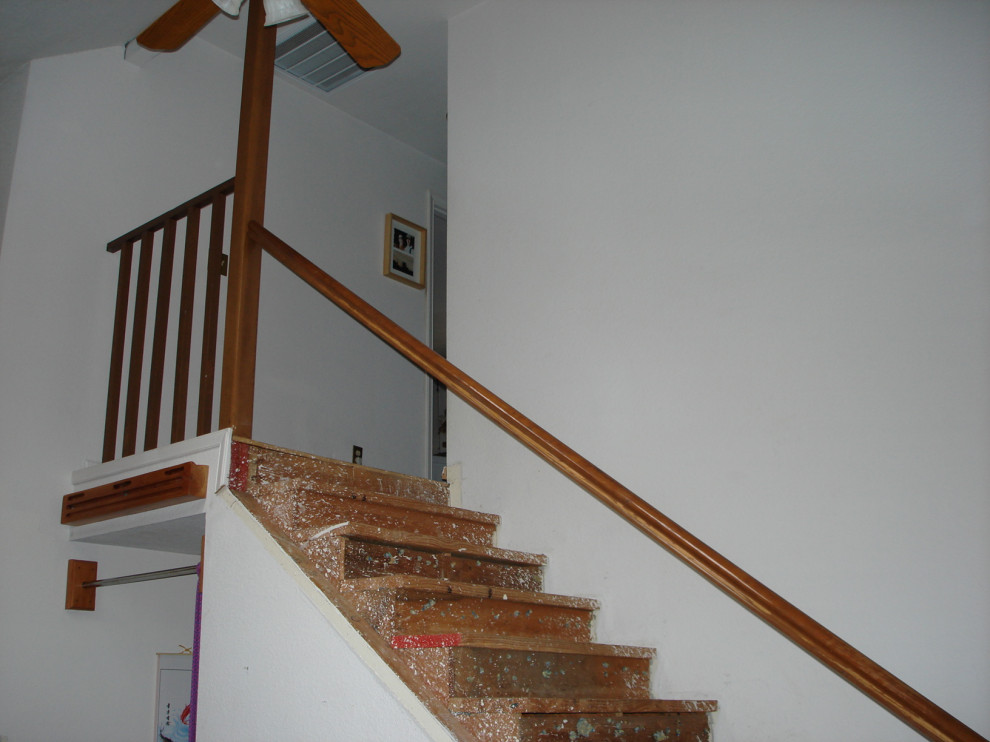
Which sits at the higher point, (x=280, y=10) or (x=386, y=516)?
(x=280, y=10)

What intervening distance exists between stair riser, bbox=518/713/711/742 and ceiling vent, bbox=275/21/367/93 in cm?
309

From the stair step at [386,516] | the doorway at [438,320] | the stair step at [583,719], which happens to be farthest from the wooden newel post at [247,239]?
the doorway at [438,320]

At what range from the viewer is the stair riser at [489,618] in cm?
201

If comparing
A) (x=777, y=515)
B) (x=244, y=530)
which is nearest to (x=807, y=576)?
(x=777, y=515)

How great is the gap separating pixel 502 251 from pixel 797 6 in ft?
4.22

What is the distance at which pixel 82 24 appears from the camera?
3.26 meters

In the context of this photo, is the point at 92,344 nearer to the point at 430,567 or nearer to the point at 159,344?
the point at 159,344

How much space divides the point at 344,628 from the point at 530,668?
47 cm

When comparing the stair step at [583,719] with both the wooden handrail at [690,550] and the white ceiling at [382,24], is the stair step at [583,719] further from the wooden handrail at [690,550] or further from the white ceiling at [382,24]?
the white ceiling at [382,24]

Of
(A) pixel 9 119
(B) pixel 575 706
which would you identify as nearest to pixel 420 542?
(B) pixel 575 706

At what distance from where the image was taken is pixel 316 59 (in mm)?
4094

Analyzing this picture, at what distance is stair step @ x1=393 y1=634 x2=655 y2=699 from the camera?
6.06 ft

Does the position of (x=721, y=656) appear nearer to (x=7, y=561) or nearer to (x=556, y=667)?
(x=556, y=667)

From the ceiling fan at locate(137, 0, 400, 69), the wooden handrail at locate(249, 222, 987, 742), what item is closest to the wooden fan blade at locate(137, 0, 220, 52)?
the ceiling fan at locate(137, 0, 400, 69)
